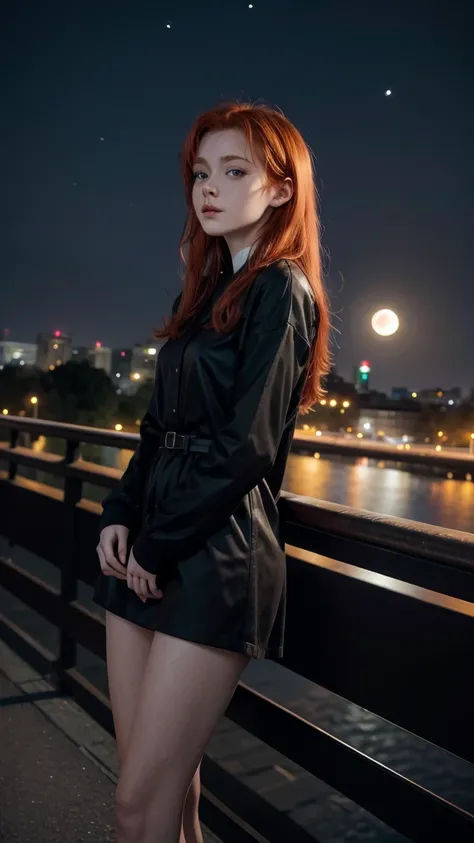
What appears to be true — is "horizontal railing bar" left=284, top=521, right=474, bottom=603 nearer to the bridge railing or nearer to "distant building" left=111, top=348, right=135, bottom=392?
the bridge railing

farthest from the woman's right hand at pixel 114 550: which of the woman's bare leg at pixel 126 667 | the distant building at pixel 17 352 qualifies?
the distant building at pixel 17 352

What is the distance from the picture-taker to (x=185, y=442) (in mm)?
1542

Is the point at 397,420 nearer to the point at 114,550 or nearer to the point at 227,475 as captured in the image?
the point at 114,550

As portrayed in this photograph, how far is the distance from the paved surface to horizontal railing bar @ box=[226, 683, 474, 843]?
449mm

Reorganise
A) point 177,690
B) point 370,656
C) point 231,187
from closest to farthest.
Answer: point 177,690
point 231,187
point 370,656

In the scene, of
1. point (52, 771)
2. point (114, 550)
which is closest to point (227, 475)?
point (114, 550)

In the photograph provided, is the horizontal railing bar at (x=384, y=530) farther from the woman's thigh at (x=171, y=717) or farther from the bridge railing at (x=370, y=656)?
the woman's thigh at (x=171, y=717)

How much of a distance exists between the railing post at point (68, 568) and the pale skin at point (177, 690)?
1.75 metres

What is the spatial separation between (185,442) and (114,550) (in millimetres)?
321

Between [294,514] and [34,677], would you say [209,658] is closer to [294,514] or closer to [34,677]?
[294,514]

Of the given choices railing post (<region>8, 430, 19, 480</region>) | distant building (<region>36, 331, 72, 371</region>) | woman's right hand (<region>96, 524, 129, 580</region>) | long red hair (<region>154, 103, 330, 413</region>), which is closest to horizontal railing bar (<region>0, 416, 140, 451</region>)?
railing post (<region>8, 430, 19, 480</region>)

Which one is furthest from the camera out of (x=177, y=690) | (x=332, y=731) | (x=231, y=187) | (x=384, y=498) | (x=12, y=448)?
(x=384, y=498)

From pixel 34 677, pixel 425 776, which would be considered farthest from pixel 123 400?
pixel 34 677

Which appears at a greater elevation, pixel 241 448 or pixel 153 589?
pixel 241 448
